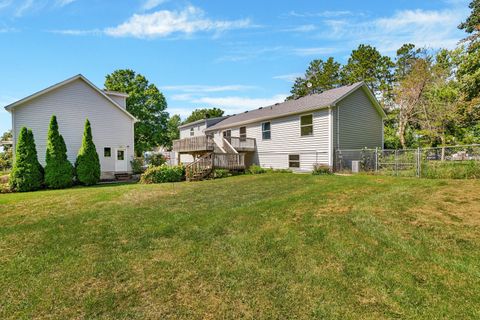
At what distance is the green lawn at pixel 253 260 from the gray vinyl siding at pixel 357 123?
860 centimetres

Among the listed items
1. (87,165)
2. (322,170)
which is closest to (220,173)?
(322,170)

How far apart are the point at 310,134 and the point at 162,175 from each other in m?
9.69

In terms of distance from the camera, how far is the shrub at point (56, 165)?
1362 cm

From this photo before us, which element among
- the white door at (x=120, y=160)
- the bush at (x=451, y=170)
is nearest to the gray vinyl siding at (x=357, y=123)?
the bush at (x=451, y=170)

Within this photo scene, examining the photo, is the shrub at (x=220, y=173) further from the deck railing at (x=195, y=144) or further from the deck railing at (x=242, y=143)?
the deck railing at (x=242, y=143)

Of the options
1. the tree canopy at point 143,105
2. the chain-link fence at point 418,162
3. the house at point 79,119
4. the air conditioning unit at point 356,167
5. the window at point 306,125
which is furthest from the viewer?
the tree canopy at point 143,105

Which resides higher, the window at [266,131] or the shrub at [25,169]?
the window at [266,131]

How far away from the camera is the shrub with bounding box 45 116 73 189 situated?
44.7ft

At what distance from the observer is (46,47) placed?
12.0 m

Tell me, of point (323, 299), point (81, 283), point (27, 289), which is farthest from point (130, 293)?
point (323, 299)

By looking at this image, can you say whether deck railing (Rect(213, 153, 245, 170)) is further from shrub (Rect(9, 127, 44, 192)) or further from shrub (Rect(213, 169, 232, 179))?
shrub (Rect(9, 127, 44, 192))

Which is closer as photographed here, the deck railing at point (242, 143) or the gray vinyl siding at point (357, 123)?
the gray vinyl siding at point (357, 123)

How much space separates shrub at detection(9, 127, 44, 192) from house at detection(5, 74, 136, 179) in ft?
10.3

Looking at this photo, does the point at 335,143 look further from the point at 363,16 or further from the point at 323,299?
the point at 323,299
